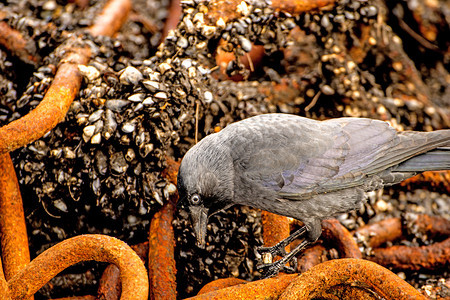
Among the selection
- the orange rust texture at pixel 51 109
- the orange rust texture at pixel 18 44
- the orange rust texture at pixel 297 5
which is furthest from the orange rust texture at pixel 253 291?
the orange rust texture at pixel 18 44

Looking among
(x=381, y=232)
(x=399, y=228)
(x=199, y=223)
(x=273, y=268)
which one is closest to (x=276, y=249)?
(x=273, y=268)

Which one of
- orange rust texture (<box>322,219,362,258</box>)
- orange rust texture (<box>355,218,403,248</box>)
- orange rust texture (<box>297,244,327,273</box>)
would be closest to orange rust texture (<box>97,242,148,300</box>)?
orange rust texture (<box>297,244,327,273</box>)

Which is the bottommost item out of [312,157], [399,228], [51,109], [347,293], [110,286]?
[399,228]

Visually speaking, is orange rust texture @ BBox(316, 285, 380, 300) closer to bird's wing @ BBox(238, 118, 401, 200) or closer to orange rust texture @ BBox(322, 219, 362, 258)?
orange rust texture @ BBox(322, 219, 362, 258)

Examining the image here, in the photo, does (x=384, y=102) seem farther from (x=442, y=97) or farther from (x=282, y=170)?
(x=282, y=170)

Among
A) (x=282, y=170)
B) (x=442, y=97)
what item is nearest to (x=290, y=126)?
(x=282, y=170)

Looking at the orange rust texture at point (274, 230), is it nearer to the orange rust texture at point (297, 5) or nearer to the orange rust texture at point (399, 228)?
the orange rust texture at point (399, 228)

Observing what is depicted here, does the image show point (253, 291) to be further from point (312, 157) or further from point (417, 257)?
point (417, 257)

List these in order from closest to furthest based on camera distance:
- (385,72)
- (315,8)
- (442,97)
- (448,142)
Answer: (448,142)
(315,8)
(385,72)
(442,97)
